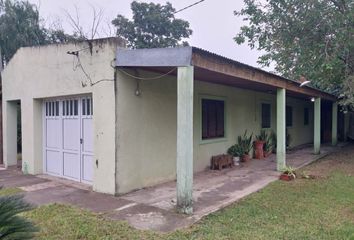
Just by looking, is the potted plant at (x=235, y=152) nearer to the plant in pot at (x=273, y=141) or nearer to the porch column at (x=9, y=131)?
the plant in pot at (x=273, y=141)

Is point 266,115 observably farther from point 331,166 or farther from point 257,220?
point 257,220

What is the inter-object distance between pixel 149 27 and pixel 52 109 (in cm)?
2289

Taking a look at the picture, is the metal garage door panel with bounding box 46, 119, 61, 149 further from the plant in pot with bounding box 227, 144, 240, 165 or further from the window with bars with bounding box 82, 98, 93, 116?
the plant in pot with bounding box 227, 144, 240, 165

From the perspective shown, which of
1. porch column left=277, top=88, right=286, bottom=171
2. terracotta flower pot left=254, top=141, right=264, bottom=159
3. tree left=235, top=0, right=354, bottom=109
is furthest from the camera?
terracotta flower pot left=254, top=141, right=264, bottom=159

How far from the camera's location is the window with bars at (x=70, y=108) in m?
8.40

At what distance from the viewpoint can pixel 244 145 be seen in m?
12.1

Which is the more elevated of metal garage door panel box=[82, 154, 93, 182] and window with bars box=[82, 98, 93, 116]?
window with bars box=[82, 98, 93, 116]

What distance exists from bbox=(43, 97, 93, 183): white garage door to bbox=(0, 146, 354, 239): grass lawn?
6.88 ft

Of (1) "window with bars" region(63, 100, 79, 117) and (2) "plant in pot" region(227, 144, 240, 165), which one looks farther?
(2) "plant in pot" region(227, 144, 240, 165)

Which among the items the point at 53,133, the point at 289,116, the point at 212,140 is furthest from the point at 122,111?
the point at 289,116

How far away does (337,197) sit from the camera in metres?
6.88

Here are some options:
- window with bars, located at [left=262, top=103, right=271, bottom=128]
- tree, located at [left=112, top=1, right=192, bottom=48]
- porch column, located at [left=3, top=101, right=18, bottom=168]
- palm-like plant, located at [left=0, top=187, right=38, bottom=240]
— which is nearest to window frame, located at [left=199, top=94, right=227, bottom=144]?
window with bars, located at [left=262, top=103, right=271, bottom=128]

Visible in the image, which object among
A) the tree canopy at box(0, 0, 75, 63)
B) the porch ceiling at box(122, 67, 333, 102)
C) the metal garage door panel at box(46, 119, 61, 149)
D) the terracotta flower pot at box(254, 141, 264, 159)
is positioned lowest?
the terracotta flower pot at box(254, 141, 264, 159)

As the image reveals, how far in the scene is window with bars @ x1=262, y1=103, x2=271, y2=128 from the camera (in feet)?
46.4
